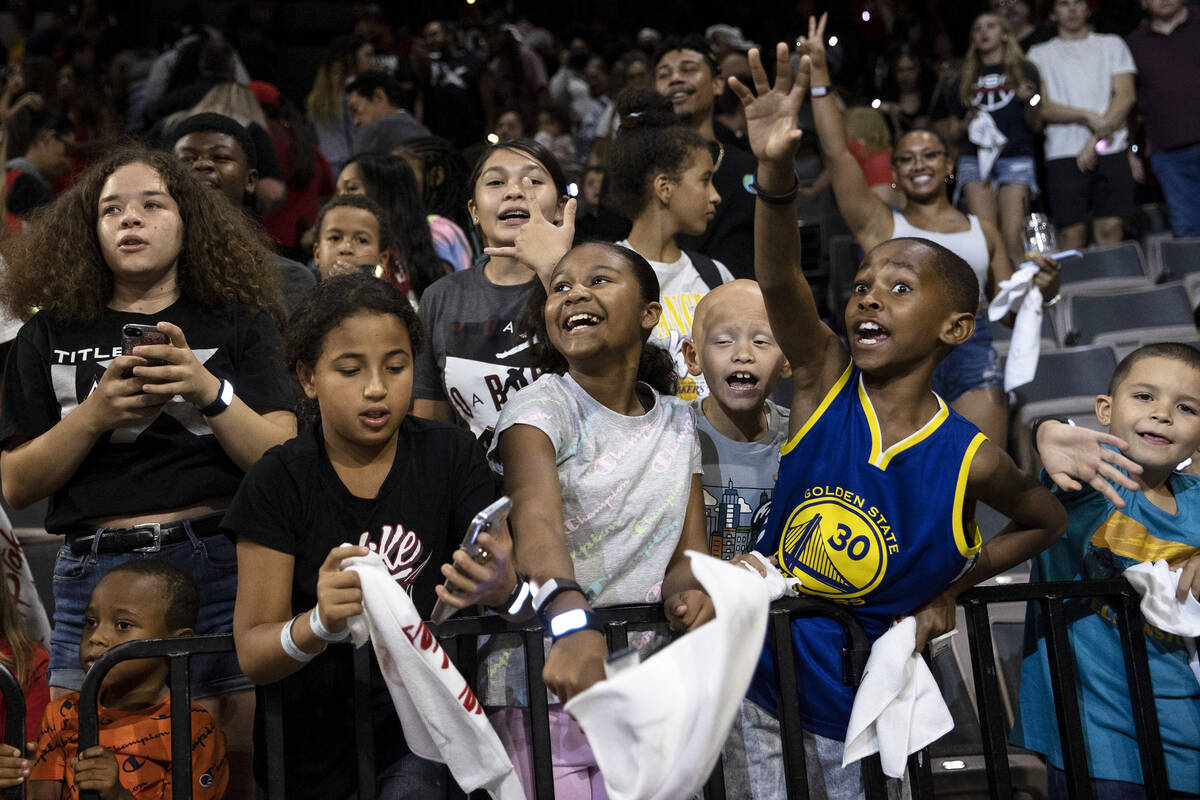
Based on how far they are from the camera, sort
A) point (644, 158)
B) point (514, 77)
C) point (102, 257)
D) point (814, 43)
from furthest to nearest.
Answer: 1. point (514, 77)
2. point (644, 158)
3. point (814, 43)
4. point (102, 257)

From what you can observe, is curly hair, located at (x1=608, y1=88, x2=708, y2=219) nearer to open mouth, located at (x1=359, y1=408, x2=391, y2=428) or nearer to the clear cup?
the clear cup

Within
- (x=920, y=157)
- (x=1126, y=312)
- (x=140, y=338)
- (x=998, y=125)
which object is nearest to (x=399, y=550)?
(x=140, y=338)

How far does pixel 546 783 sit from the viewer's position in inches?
87.7

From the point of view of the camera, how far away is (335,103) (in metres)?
7.27

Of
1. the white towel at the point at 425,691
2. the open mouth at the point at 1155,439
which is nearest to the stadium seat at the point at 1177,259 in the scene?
the open mouth at the point at 1155,439

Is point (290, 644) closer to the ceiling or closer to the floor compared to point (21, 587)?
closer to the floor

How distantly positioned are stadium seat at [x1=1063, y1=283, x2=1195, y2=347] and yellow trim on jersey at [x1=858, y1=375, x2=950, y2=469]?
12.9 feet

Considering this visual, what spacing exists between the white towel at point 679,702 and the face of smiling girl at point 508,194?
178cm

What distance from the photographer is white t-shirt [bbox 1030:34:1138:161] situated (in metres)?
7.63

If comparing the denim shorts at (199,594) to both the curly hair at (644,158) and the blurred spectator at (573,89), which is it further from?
the blurred spectator at (573,89)

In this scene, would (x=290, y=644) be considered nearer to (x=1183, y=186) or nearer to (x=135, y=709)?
(x=135, y=709)

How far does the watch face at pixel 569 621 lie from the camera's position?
6.74 ft

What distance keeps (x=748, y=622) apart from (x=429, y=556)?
2.37 feet

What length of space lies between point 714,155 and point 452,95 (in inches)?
188
